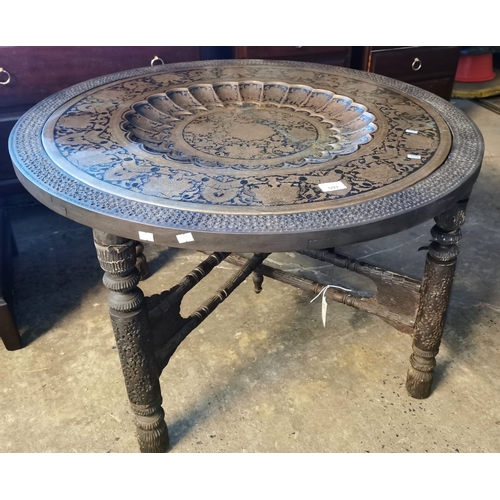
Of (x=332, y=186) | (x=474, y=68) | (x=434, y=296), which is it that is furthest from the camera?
(x=474, y=68)

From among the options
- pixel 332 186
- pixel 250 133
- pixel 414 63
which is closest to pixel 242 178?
pixel 332 186

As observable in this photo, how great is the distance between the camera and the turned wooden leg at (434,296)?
1.19 m

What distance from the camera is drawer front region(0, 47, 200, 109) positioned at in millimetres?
2000

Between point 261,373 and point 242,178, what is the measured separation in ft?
2.42

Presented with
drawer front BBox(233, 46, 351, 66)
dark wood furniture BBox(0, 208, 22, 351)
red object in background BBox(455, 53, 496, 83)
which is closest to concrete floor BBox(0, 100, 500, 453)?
dark wood furniture BBox(0, 208, 22, 351)

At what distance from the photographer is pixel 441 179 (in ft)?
3.49

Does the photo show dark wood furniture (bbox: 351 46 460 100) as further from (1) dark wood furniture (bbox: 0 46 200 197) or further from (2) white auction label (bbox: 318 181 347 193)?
(2) white auction label (bbox: 318 181 347 193)

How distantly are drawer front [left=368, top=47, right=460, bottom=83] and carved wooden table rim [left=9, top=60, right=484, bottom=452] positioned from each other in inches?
40.5

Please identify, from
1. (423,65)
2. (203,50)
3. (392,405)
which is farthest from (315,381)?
(423,65)

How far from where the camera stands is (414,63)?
8.91 feet

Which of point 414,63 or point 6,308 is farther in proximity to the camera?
point 414,63

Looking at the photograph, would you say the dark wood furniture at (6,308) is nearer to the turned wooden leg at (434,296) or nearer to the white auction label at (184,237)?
the white auction label at (184,237)

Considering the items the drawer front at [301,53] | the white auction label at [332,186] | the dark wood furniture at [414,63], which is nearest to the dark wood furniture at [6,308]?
the white auction label at [332,186]

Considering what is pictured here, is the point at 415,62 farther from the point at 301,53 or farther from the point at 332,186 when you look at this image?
the point at 332,186
